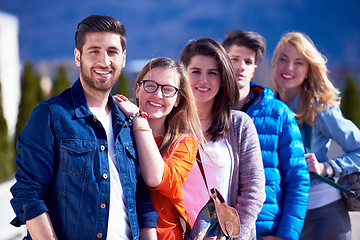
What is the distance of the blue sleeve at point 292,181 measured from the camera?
8.61ft

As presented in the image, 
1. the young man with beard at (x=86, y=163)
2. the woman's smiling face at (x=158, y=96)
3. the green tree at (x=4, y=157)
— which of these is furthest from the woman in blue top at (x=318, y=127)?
the green tree at (x=4, y=157)

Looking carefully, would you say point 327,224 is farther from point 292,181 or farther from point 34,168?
Answer: point 34,168

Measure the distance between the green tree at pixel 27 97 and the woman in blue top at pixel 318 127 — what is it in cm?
917

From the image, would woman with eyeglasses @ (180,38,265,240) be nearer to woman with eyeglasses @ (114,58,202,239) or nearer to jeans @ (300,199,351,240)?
woman with eyeglasses @ (114,58,202,239)

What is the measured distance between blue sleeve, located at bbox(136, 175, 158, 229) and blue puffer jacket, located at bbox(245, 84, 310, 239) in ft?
2.91

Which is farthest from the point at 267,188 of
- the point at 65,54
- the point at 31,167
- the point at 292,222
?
the point at 65,54

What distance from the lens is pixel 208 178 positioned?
242 cm

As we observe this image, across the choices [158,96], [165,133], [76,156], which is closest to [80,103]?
[76,156]

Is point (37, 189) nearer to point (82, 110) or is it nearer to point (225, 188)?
point (82, 110)

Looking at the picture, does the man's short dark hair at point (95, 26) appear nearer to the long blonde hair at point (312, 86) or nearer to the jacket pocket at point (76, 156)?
the jacket pocket at point (76, 156)

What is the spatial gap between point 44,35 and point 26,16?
359 centimetres

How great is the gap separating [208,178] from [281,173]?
0.64 metres

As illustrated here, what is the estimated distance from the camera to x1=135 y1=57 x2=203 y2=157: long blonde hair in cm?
240

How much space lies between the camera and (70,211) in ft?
6.09
